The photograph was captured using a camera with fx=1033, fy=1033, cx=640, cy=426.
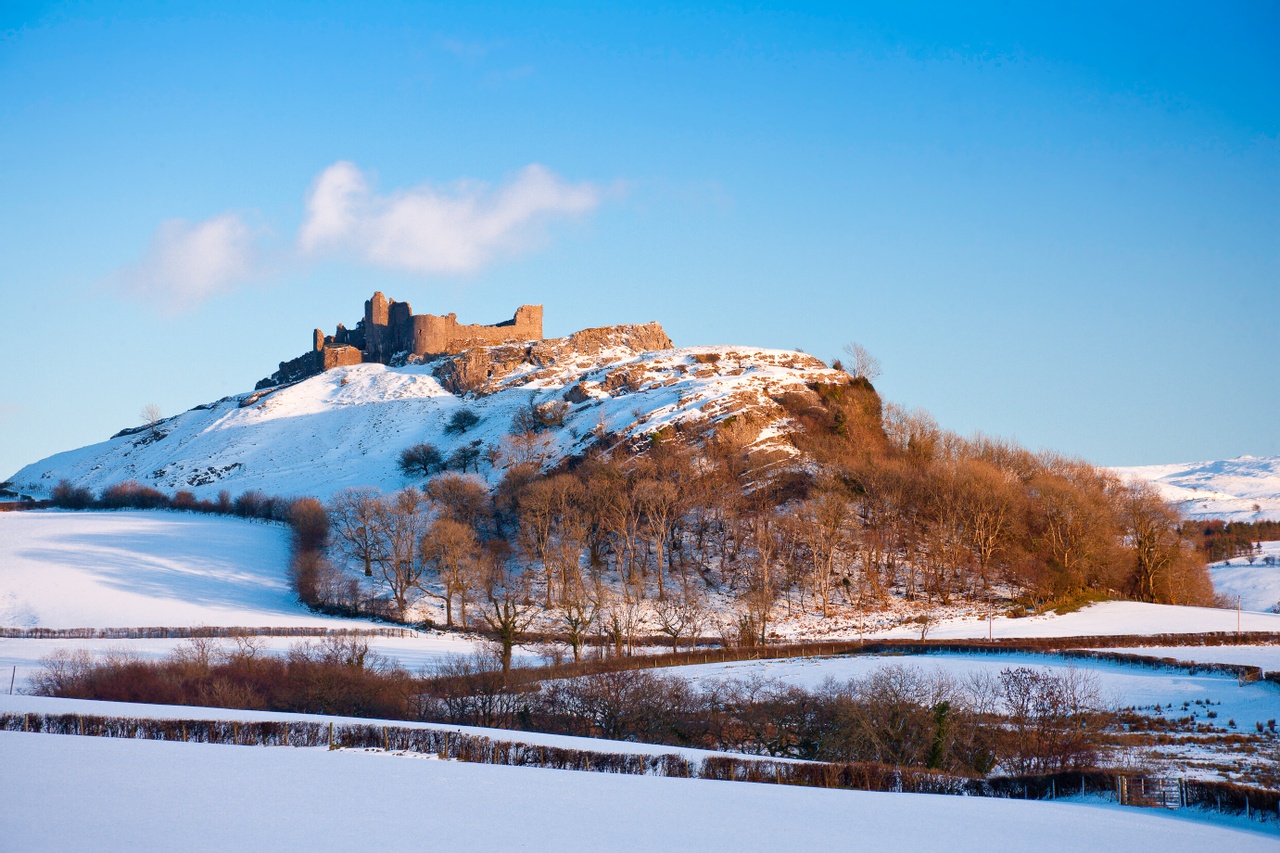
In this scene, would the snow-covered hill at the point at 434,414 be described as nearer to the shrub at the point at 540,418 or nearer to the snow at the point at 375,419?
the snow at the point at 375,419

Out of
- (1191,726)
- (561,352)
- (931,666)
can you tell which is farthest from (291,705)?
(561,352)

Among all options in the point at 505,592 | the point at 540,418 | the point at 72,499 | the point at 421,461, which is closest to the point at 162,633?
the point at 505,592

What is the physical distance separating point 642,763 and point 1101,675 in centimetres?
2653

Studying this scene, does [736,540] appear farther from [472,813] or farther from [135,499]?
[135,499]

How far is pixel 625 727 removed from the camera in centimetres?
3722

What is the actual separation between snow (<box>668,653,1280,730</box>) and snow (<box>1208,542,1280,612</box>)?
249ft

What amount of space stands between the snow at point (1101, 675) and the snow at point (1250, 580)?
75748mm

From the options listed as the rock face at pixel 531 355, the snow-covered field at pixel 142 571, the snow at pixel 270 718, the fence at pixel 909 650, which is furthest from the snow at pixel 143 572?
the rock face at pixel 531 355

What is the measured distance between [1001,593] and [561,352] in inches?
3294

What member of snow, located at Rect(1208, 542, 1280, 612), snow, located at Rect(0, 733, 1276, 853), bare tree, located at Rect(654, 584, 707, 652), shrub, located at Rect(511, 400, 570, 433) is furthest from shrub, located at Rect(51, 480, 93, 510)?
snow, located at Rect(1208, 542, 1280, 612)

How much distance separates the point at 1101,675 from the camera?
1758 inches

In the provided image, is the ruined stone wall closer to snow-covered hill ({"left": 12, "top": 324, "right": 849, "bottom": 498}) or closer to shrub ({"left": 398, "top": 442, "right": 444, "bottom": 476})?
snow-covered hill ({"left": 12, "top": 324, "right": 849, "bottom": 498})

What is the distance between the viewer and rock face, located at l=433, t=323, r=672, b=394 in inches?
5492

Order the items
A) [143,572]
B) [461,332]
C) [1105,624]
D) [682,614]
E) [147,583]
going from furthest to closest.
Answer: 1. [461,332]
2. [143,572]
3. [147,583]
4. [682,614]
5. [1105,624]
